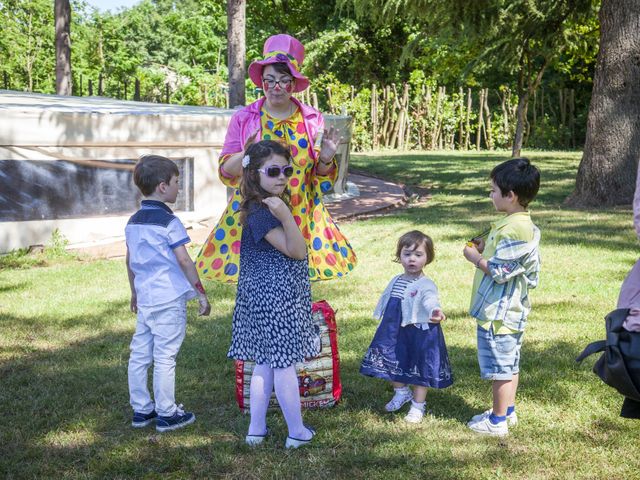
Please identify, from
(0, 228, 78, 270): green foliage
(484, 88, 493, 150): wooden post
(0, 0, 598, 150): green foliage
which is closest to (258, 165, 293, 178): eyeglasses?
(0, 228, 78, 270): green foliage

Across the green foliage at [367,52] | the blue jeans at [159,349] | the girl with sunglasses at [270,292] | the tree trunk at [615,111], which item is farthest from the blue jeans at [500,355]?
the green foliage at [367,52]

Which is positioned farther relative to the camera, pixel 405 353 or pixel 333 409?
pixel 333 409

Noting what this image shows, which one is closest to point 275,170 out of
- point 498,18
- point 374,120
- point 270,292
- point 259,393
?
point 270,292

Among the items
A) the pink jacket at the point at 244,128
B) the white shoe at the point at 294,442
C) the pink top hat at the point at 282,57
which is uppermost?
the pink top hat at the point at 282,57

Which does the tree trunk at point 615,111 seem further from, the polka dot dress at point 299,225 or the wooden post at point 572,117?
the wooden post at point 572,117

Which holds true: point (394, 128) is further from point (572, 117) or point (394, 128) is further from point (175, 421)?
point (175, 421)

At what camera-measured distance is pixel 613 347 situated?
2734 mm

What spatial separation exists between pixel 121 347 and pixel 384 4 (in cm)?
850

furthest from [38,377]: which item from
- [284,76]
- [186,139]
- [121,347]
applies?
[186,139]

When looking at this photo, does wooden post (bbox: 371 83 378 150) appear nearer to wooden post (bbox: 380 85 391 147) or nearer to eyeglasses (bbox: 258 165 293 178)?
wooden post (bbox: 380 85 391 147)

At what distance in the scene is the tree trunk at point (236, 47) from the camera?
13.5 metres

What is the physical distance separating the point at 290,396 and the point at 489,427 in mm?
1021

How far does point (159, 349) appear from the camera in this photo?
3920 millimetres

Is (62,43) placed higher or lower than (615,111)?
higher
